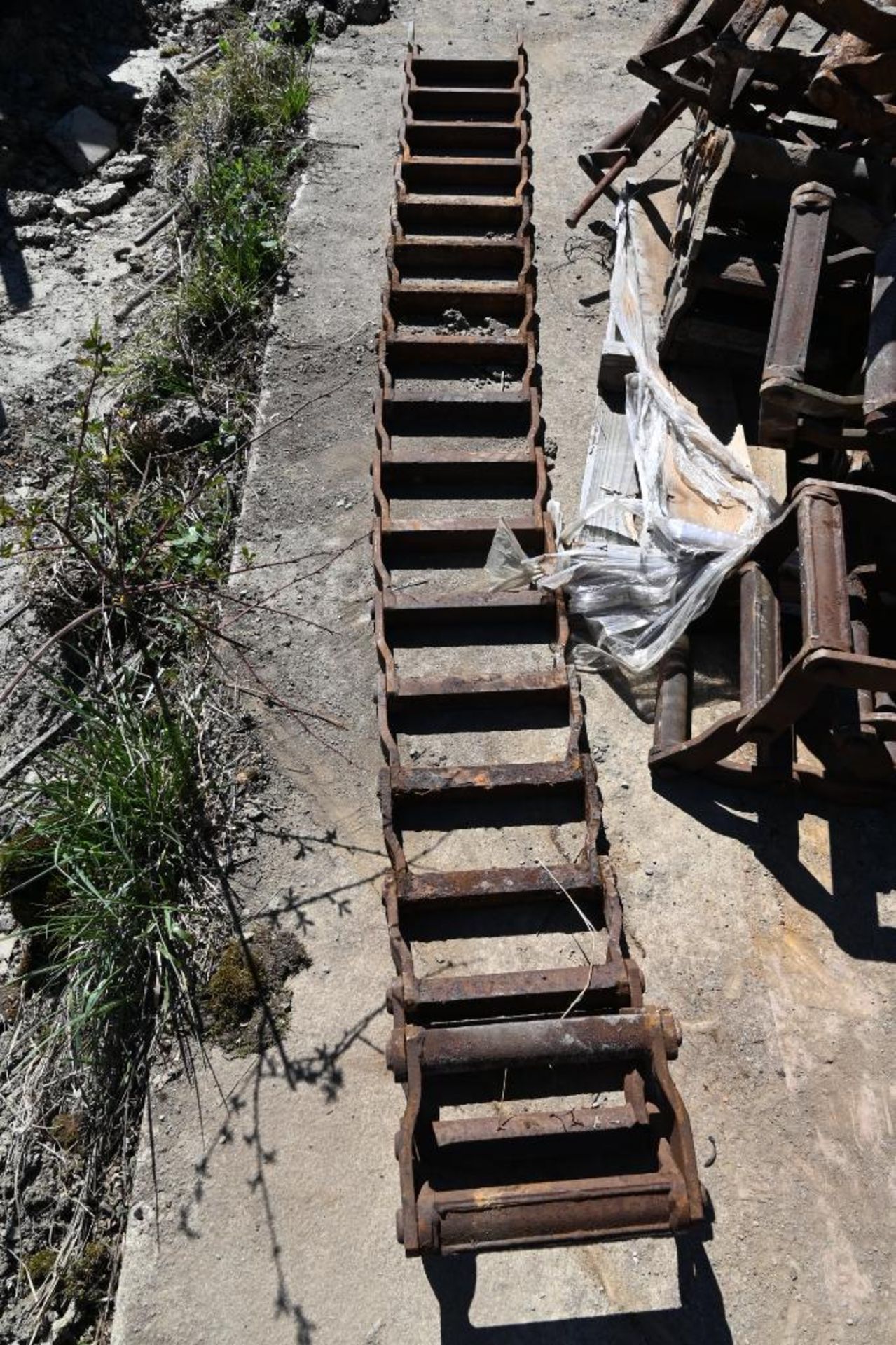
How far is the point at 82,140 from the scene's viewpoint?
27.9 feet

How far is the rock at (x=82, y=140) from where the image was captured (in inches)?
333

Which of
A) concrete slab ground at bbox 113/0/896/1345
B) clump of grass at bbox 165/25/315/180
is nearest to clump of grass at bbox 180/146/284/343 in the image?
clump of grass at bbox 165/25/315/180

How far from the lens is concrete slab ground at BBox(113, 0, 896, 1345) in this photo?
136 inches

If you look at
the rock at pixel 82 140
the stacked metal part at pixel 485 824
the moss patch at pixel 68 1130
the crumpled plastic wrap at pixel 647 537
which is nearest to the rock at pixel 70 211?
the rock at pixel 82 140

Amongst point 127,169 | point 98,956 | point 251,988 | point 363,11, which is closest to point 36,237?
point 127,169

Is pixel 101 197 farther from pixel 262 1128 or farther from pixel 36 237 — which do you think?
pixel 262 1128

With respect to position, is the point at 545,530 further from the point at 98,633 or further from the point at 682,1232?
the point at 682,1232

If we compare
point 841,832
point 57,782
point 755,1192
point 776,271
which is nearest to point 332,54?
point 776,271

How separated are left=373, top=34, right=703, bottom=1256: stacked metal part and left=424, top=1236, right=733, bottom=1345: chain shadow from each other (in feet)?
1.11

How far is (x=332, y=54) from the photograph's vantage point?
27.7ft

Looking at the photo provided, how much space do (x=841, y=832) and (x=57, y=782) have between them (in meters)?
3.28

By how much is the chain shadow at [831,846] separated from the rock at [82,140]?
7.01m

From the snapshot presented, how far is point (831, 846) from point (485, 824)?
1417 mm

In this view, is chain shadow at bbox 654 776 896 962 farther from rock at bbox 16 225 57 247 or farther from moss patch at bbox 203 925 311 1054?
rock at bbox 16 225 57 247
